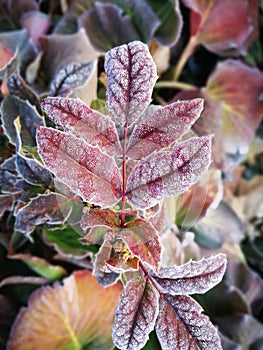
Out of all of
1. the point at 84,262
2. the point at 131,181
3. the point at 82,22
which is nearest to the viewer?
the point at 131,181

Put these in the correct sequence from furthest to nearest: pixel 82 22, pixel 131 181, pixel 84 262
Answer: pixel 82 22 < pixel 84 262 < pixel 131 181

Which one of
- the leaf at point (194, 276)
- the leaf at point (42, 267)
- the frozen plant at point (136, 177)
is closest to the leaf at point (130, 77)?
the frozen plant at point (136, 177)

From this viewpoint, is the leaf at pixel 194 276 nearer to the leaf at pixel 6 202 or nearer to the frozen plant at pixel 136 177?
the frozen plant at pixel 136 177

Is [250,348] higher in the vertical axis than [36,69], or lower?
lower

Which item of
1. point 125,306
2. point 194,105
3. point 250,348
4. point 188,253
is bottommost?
point 250,348

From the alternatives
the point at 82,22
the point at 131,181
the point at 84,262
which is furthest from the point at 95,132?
the point at 82,22

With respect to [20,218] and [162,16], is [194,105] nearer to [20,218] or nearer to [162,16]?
[20,218]
